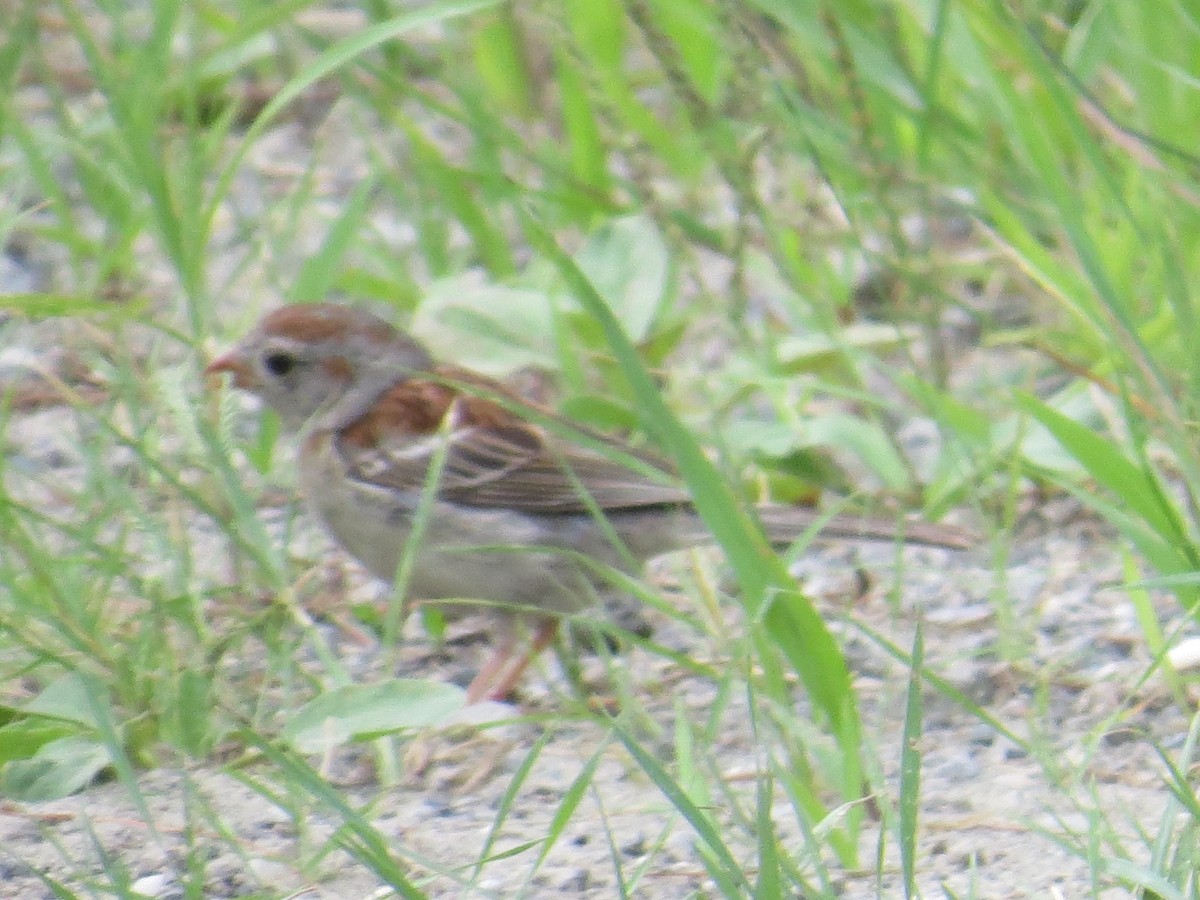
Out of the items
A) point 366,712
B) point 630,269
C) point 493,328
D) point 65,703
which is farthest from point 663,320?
point 65,703

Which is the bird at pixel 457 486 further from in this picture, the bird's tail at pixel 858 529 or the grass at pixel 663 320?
the grass at pixel 663 320

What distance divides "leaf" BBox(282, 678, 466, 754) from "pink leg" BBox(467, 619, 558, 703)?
487mm

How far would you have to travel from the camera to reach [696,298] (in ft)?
15.8

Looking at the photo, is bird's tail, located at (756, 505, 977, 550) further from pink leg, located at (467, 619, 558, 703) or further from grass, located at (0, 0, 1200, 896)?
pink leg, located at (467, 619, 558, 703)

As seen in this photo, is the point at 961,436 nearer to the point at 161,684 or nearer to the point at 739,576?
the point at 739,576

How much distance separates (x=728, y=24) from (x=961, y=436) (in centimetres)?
112

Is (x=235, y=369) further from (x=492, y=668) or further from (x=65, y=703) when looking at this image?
(x=65, y=703)

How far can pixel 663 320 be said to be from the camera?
461cm

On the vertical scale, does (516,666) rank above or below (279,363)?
below

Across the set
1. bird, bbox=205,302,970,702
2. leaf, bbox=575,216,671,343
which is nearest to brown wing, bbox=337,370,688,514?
bird, bbox=205,302,970,702

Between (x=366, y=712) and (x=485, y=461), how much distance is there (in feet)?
4.04

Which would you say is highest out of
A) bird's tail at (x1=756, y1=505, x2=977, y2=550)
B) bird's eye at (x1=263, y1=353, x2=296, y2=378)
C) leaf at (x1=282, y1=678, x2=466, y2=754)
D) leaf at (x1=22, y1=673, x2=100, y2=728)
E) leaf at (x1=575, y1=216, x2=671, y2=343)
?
leaf at (x1=575, y1=216, x2=671, y2=343)

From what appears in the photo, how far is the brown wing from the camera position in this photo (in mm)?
3953

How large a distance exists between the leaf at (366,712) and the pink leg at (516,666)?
49 cm
